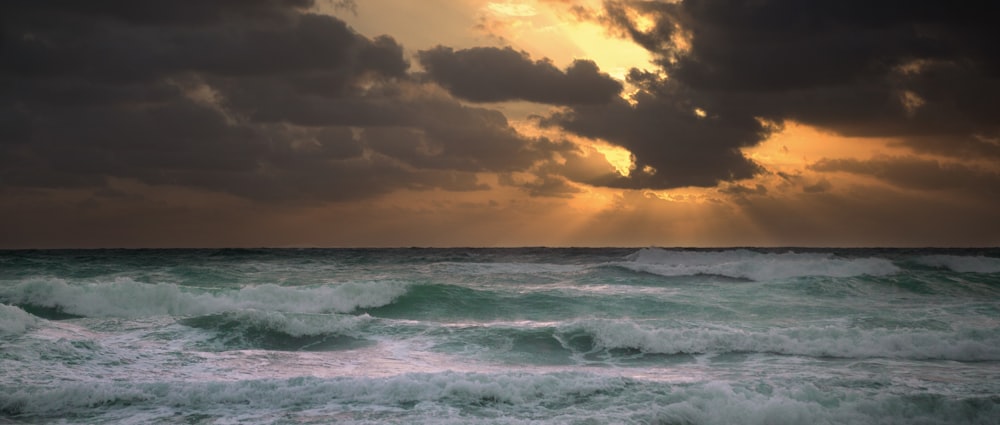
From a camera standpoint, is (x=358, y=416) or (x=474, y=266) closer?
(x=358, y=416)

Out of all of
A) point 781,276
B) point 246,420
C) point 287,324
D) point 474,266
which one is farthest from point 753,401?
point 474,266

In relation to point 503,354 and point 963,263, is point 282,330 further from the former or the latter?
point 963,263

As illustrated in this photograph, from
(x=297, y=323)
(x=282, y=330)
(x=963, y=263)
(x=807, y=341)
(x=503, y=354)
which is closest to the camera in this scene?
(x=503, y=354)

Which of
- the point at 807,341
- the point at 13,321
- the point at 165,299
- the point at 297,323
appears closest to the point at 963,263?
the point at 807,341

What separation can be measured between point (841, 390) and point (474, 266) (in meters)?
32.5

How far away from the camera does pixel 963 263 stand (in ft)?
146

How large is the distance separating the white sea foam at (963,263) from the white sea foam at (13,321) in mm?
46511

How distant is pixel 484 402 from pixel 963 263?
44.4 meters

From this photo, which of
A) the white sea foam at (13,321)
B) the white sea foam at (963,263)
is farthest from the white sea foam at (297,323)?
the white sea foam at (963,263)

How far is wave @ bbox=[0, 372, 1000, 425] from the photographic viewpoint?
1067cm

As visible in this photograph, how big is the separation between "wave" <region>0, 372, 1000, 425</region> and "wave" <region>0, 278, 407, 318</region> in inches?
388

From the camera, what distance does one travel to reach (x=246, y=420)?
10.5m

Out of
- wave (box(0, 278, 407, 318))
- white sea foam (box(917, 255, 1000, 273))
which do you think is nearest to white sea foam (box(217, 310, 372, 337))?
wave (box(0, 278, 407, 318))

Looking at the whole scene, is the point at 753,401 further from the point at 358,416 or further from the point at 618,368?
the point at 358,416
